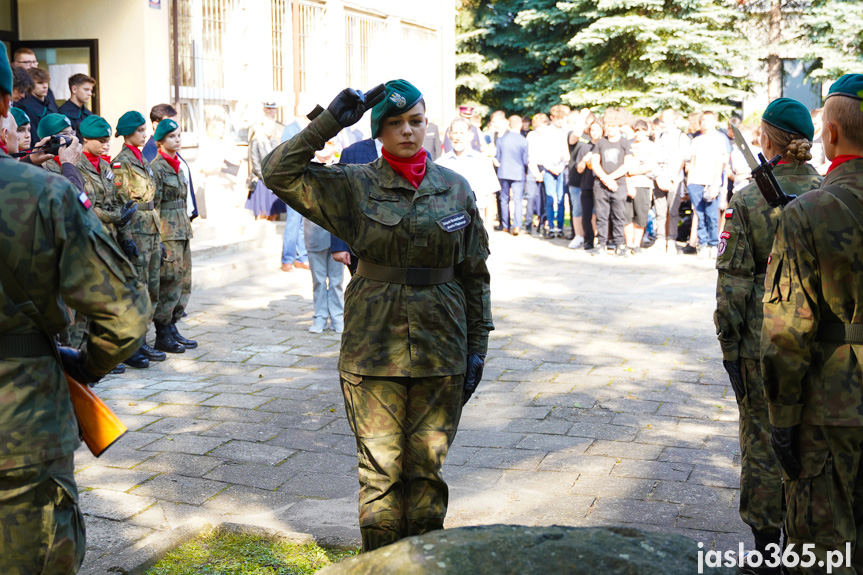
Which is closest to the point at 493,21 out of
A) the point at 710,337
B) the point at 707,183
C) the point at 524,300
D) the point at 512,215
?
the point at 512,215

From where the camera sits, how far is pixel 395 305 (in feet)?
13.3

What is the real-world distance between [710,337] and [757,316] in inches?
207

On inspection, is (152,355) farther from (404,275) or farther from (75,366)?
(75,366)

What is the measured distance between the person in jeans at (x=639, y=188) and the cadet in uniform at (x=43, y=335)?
12.9 metres

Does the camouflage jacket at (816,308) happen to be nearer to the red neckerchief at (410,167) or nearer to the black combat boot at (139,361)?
the red neckerchief at (410,167)

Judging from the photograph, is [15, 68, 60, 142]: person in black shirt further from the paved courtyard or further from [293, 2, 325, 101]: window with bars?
[293, 2, 325, 101]: window with bars

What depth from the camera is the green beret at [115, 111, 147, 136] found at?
8.31m

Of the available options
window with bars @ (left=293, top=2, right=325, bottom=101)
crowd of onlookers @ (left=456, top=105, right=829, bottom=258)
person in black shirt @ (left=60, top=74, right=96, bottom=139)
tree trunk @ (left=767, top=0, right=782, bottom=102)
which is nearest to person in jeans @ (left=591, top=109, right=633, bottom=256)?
crowd of onlookers @ (left=456, top=105, right=829, bottom=258)

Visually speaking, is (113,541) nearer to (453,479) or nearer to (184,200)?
(453,479)

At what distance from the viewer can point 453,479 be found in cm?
572

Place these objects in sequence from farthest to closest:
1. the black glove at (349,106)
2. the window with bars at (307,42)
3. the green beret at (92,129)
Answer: the window with bars at (307,42) < the green beret at (92,129) < the black glove at (349,106)

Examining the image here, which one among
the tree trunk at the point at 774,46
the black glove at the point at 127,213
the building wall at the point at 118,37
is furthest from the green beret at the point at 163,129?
the tree trunk at the point at 774,46

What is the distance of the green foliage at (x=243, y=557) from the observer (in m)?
4.42

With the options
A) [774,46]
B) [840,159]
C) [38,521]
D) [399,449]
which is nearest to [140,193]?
[399,449]
